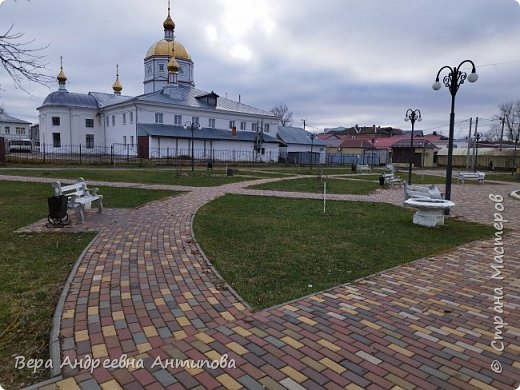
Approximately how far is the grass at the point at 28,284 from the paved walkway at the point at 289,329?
0.19m

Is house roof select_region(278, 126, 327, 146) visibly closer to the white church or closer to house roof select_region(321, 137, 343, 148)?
the white church

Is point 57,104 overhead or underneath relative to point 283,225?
overhead

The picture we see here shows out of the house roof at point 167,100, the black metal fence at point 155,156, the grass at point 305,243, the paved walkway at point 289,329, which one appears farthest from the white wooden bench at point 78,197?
the house roof at point 167,100

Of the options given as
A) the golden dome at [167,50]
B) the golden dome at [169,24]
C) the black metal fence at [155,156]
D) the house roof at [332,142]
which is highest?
the golden dome at [169,24]

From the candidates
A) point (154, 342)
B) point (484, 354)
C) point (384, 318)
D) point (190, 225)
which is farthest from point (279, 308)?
point (190, 225)

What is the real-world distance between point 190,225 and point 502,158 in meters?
55.7

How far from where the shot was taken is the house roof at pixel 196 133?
40.0 m

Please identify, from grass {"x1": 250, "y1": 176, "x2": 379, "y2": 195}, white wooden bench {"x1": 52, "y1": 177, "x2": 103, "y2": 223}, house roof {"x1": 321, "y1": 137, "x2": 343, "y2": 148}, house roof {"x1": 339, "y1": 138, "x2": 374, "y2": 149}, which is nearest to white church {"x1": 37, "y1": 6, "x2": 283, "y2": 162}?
house roof {"x1": 339, "y1": 138, "x2": 374, "y2": 149}

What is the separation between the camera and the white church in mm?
41406

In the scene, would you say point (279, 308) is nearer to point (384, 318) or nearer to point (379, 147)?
point (384, 318)

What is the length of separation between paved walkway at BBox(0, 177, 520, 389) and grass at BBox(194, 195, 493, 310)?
1.01 ft

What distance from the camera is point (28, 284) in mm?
4488

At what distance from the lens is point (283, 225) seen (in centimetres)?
858

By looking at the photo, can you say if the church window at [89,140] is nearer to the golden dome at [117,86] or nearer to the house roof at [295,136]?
the golden dome at [117,86]
